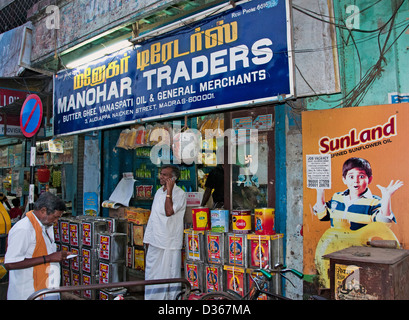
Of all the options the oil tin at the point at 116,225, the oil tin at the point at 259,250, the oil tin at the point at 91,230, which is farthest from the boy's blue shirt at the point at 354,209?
the oil tin at the point at 91,230

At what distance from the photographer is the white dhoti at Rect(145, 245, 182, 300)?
473cm

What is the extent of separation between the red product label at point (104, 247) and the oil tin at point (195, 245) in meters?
1.40

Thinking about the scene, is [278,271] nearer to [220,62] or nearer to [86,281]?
[220,62]

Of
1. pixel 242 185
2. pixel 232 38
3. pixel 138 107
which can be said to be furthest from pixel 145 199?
pixel 232 38

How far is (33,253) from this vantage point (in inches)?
130

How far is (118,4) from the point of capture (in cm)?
568

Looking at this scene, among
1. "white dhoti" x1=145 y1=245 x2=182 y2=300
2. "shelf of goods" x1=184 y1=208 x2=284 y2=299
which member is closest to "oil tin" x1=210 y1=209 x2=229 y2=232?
A: "shelf of goods" x1=184 y1=208 x2=284 y2=299

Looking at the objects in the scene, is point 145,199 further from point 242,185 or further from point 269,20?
point 269,20

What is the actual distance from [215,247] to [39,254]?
6.57ft

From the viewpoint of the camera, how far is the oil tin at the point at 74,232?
18.8ft

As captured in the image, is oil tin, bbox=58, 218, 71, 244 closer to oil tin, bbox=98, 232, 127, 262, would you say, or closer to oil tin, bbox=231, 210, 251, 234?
oil tin, bbox=98, 232, 127, 262

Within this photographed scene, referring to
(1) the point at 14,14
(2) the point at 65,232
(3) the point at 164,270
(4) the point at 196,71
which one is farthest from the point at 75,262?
(1) the point at 14,14

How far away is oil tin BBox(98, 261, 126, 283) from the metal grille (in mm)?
6779

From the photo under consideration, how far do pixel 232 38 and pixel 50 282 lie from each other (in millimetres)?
3321
